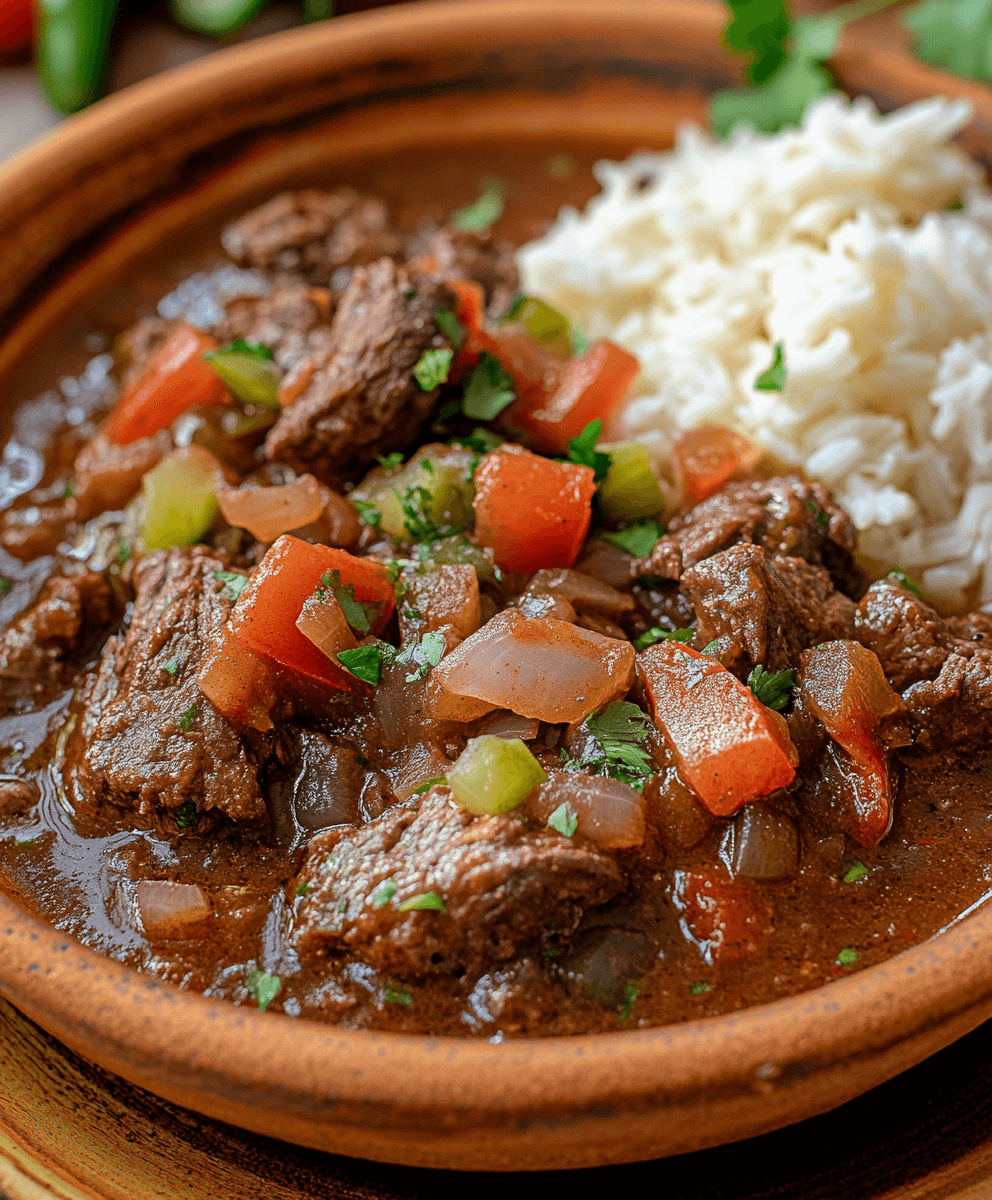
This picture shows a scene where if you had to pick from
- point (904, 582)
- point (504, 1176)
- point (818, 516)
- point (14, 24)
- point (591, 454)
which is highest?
point (14, 24)

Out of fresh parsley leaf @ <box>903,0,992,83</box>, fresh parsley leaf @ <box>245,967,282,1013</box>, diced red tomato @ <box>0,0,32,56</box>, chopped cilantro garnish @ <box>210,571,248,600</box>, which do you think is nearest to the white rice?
fresh parsley leaf @ <box>903,0,992,83</box>

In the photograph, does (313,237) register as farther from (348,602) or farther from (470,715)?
(470,715)

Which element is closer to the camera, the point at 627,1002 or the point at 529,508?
the point at 627,1002

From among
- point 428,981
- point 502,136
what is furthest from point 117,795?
point 502,136

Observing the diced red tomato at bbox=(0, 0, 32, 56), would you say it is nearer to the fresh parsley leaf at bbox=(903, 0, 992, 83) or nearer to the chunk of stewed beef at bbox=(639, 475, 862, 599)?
the fresh parsley leaf at bbox=(903, 0, 992, 83)

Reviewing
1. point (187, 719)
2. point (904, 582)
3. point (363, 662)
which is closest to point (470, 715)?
point (363, 662)

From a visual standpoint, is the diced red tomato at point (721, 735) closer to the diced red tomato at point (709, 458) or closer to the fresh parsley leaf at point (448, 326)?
the diced red tomato at point (709, 458)
